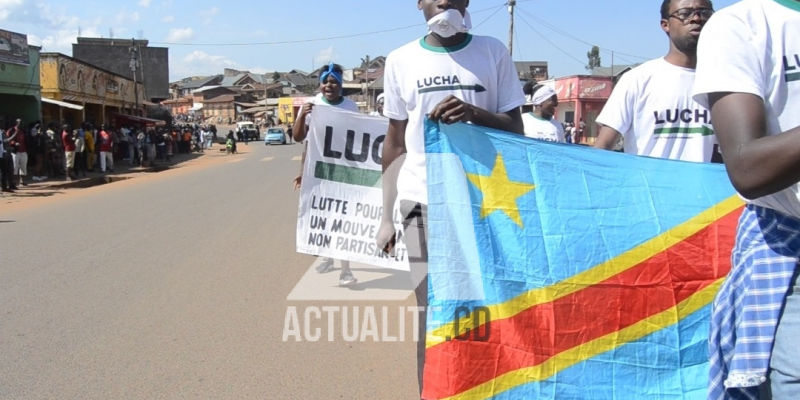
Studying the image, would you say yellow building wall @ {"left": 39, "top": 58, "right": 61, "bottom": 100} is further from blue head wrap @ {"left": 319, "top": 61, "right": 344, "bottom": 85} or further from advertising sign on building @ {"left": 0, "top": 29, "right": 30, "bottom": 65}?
blue head wrap @ {"left": 319, "top": 61, "right": 344, "bottom": 85}

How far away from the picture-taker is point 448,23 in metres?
2.95

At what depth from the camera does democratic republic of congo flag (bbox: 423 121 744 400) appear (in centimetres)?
249

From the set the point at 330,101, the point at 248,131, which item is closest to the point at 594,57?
the point at 248,131

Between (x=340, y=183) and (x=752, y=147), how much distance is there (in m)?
4.58

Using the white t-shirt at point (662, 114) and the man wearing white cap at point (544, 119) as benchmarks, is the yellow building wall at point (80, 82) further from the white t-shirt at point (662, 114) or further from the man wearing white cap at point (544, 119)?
the white t-shirt at point (662, 114)

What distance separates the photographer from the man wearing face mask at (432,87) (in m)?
2.99

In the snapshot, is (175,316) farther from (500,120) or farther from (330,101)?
(500,120)

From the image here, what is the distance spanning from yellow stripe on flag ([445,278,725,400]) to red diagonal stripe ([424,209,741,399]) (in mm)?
17

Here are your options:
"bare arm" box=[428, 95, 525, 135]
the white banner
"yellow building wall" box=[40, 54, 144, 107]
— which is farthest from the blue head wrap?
"yellow building wall" box=[40, 54, 144, 107]

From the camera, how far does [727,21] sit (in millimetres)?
1721

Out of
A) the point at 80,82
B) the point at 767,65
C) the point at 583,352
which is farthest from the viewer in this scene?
the point at 80,82

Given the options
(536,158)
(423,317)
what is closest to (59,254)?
(423,317)

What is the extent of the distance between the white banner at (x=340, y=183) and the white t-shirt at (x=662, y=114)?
248cm

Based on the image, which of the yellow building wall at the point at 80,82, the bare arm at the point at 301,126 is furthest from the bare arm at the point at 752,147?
the yellow building wall at the point at 80,82
